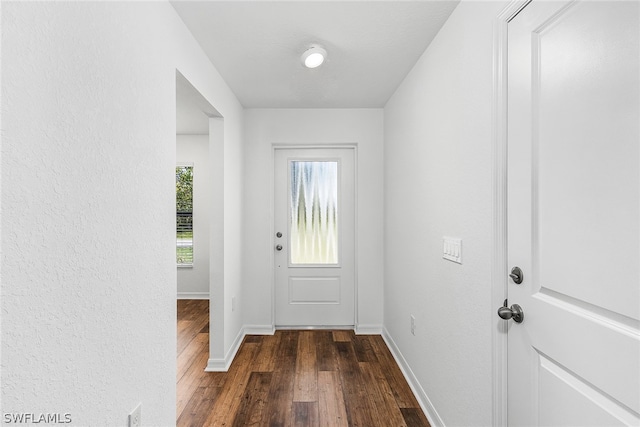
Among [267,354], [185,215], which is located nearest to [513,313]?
[267,354]

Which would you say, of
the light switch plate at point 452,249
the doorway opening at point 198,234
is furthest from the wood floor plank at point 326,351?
the light switch plate at point 452,249

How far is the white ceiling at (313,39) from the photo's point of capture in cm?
172

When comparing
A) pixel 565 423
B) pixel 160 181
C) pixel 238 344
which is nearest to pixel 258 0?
pixel 160 181

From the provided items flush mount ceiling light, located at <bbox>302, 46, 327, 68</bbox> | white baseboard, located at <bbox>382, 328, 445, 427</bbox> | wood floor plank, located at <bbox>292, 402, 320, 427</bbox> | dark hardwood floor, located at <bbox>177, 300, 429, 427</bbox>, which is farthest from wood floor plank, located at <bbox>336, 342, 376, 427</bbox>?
flush mount ceiling light, located at <bbox>302, 46, 327, 68</bbox>

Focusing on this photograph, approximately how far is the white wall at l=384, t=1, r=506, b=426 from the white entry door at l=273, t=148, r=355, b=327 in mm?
954

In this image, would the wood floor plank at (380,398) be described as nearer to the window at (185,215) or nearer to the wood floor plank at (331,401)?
the wood floor plank at (331,401)

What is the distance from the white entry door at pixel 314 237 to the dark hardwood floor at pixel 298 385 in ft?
1.16

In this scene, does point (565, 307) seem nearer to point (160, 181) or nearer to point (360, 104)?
point (160, 181)

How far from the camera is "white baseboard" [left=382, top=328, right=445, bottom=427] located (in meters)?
1.98

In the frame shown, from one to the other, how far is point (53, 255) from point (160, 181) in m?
0.71

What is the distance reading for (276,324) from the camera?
3646 mm

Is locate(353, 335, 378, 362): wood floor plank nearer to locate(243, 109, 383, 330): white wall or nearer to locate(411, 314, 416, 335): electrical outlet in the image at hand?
locate(243, 109, 383, 330): white wall
